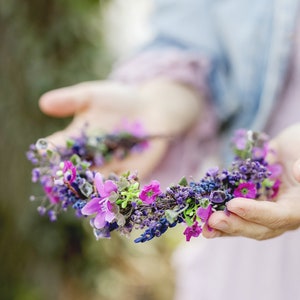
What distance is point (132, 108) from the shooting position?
1.02m

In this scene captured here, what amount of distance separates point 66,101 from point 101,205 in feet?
1.37

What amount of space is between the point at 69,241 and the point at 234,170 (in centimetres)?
169

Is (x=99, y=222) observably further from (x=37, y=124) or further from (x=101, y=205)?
(x=37, y=124)

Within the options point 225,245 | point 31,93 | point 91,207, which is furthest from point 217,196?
point 31,93

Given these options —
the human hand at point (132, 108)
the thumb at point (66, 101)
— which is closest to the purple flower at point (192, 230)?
the human hand at point (132, 108)

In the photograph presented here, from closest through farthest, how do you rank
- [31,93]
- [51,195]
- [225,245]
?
[51,195] < [225,245] < [31,93]

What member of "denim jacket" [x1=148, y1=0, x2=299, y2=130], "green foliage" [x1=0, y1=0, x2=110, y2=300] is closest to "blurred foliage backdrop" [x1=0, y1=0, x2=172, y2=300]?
"green foliage" [x1=0, y1=0, x2=110, y2=300]

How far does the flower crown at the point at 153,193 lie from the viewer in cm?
56

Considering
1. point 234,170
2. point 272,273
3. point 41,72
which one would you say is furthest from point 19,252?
point 234,170

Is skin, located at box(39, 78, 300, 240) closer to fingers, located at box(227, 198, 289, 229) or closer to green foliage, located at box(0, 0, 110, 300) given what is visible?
fingers, located at box(227, 198, 289, 229)

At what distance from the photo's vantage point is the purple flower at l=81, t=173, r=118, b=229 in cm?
57

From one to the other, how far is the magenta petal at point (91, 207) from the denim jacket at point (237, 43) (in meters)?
0.52

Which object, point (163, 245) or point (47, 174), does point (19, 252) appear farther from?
point (47, 174)

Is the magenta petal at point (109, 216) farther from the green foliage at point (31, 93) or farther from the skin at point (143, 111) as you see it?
the green foliage at point (31, 93)
